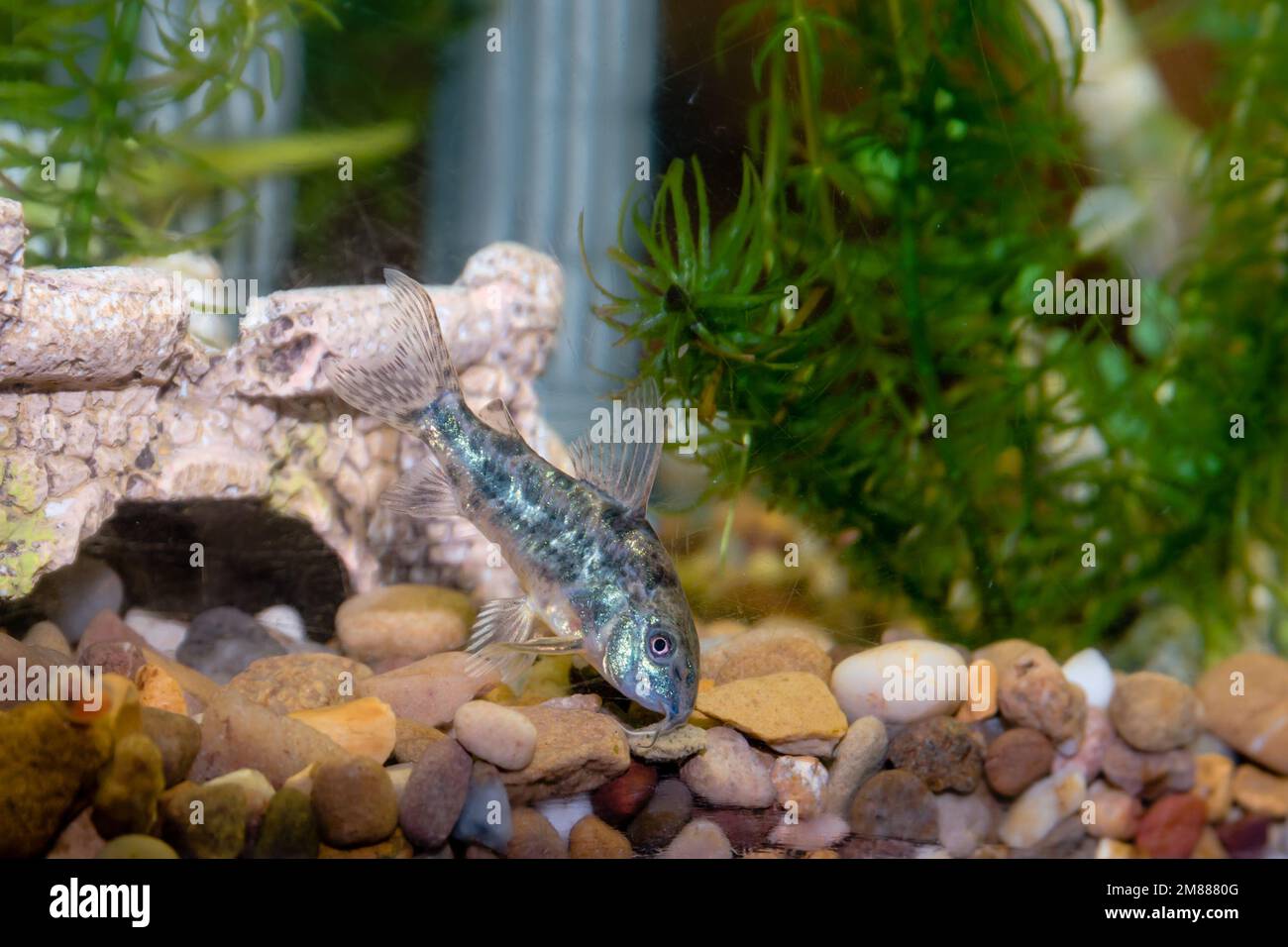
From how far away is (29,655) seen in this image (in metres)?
2.36

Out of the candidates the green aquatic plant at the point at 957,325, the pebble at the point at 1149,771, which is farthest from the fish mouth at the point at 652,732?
the pebble at the point at 1149,771

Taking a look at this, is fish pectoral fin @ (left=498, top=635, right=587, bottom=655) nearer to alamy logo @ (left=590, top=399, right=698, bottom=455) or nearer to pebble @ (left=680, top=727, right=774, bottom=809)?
pebble @ (left=680, top=727, right=774, bottom=809)

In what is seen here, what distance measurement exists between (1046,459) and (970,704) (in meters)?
1.01

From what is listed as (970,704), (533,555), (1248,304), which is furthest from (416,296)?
(1248,304)

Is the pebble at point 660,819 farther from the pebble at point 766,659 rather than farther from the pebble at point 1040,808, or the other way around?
the pebble at point 1040,808

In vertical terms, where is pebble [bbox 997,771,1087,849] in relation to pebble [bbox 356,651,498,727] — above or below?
below

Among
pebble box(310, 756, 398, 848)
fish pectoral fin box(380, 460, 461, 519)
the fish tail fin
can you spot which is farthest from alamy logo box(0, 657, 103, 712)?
the fish tail fin

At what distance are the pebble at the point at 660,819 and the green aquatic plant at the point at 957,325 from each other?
1.02 meters

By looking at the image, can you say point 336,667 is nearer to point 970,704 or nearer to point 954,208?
point 970,704

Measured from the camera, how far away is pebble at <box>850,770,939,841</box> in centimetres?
229

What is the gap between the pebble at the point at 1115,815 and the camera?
231 centimetres

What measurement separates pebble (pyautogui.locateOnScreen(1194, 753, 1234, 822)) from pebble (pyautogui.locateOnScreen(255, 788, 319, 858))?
7.46ft

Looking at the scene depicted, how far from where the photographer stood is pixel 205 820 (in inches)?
77.0

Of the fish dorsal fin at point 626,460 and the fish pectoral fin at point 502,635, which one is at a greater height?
the fish dorsal fin at point 626,460
